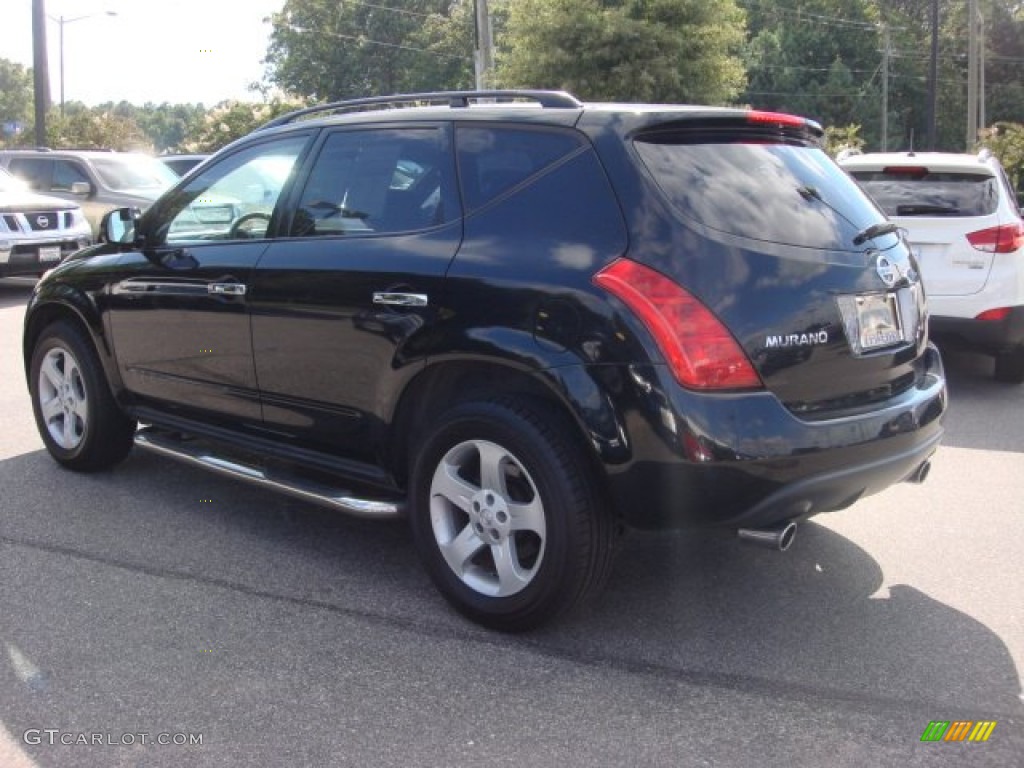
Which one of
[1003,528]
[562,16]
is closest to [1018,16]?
[562,16]

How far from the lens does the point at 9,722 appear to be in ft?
10.0

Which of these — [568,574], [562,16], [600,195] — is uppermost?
[562,16]

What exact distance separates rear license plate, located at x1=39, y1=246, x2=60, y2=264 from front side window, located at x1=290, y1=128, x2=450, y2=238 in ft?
32.8

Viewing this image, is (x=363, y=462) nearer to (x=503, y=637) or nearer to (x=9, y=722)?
(x=503, y=637)

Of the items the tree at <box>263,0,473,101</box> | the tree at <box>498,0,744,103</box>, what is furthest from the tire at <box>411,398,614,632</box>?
the tree at <box>263,0,473,101</box>

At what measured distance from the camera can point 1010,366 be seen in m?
7.76

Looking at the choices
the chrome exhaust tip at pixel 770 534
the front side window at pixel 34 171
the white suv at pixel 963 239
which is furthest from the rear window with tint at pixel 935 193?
the front side window at pixel 34 171

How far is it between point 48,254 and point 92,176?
2.71 m

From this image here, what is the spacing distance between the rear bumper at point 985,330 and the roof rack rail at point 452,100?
4.21m

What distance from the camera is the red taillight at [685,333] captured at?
315 centimetres

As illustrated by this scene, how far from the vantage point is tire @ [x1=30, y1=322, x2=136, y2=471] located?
528cm

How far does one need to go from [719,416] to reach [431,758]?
128cm

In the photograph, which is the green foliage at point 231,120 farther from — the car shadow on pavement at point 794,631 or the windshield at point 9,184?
the car shadow on pavement at point 794,631

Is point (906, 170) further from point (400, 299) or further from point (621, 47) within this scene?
point (621, 47)
